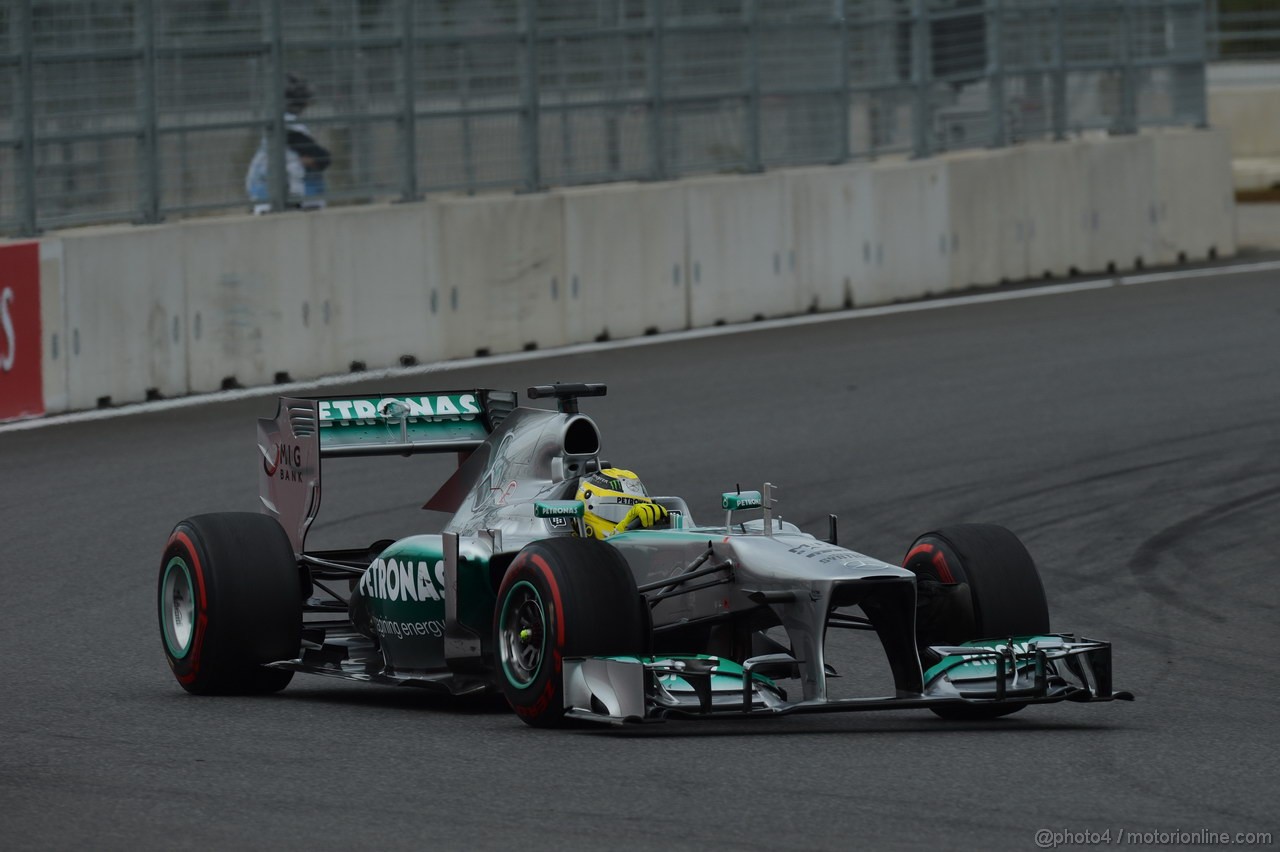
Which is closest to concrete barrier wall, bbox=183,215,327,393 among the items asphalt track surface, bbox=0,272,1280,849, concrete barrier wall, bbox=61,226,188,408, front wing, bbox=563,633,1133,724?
concrete barrier wall, bbox=61,226,188,408

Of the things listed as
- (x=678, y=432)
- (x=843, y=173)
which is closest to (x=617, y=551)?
(x=678, y=432)

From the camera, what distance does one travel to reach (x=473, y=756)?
696 centimetres

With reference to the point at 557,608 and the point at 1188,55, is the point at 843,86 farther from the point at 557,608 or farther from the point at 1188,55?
the point at 557,608

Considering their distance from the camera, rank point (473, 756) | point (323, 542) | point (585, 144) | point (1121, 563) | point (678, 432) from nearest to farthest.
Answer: point (473, 756)
point (1121, 563)
point (323, 542)
point (678, 432)
point (585, 144)

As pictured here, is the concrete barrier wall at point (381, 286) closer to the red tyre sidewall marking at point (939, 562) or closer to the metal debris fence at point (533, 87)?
the metal debris fence at point (533, 87)

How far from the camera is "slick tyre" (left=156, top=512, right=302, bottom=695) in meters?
8.27

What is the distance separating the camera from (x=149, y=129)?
16.1 meters

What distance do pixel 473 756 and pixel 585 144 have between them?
42.6 feet

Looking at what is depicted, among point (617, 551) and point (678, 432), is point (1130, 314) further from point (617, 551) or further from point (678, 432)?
point (617, 551)

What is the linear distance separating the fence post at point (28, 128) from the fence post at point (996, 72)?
36.3 ft

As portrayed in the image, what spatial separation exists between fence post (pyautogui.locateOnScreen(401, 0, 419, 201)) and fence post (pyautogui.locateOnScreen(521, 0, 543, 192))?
3.98 ft

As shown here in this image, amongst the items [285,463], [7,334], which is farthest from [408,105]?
[285,463]

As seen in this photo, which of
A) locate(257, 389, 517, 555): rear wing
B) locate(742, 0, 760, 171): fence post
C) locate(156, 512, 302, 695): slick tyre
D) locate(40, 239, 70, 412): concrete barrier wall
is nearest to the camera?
locate(156, 512, 302, 695): slick tyre

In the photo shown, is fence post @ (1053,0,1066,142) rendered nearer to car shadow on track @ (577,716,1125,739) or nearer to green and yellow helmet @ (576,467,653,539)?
green and yellow helmet @ (576,467,653,539)
